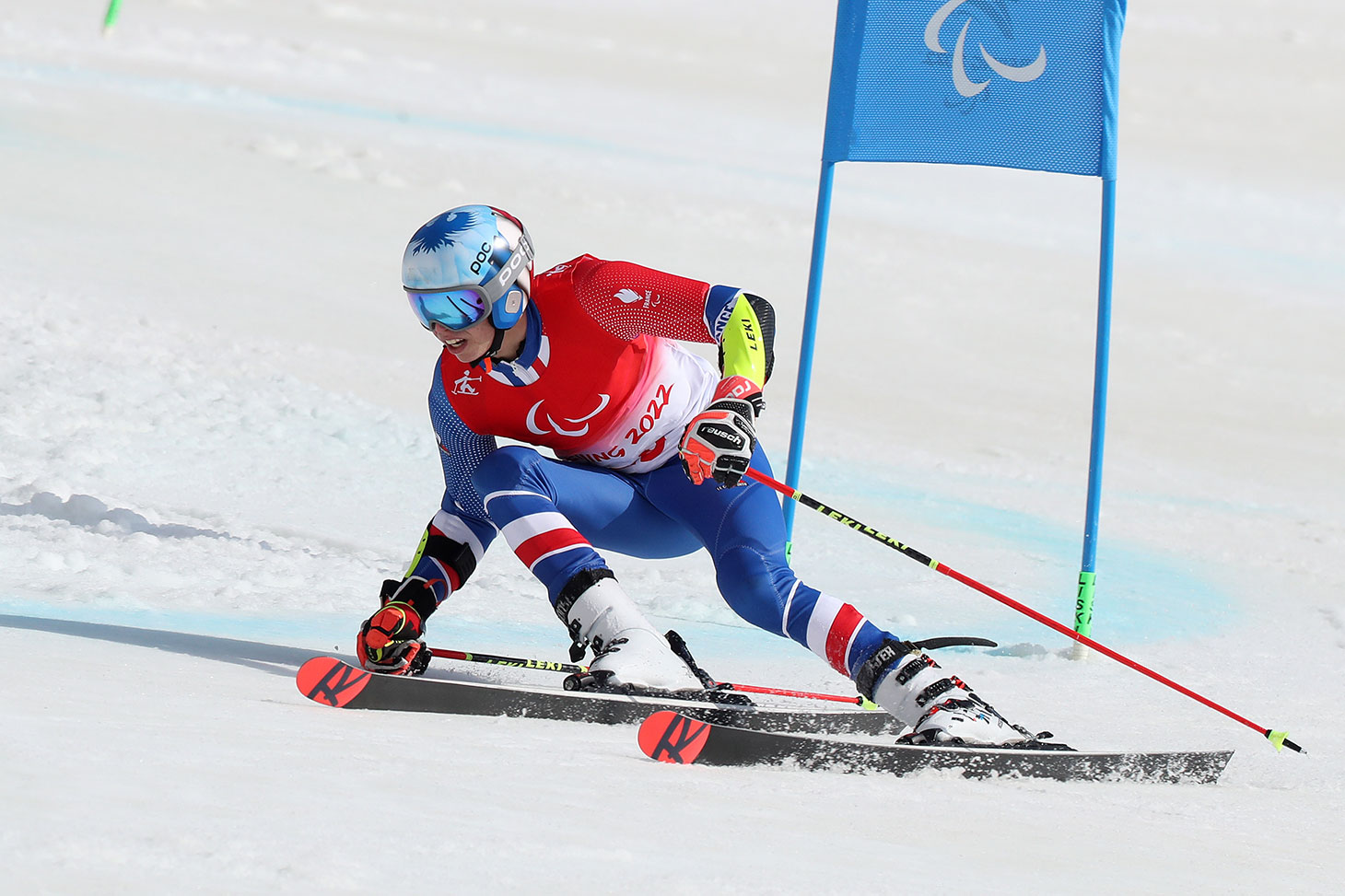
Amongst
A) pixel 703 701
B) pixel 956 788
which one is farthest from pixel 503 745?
pixel 956 788

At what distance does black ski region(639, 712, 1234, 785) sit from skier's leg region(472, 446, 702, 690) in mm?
372

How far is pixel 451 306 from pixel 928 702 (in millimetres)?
1498

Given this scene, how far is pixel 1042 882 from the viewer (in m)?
2.53

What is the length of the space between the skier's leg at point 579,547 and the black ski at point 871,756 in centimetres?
37

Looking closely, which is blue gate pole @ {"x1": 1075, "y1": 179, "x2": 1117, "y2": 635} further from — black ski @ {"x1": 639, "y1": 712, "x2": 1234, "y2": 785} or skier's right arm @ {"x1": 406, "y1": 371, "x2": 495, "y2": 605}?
skier's right arm @ {"x1": 406, "y1": 371, "x2": 495, "y2": 605}

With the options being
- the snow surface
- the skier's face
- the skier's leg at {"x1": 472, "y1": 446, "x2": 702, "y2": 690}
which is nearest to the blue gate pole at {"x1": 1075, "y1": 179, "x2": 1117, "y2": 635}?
the snow surface

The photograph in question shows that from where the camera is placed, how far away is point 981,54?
220 inches

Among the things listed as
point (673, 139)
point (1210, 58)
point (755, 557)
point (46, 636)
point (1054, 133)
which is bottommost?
point (46, 636)

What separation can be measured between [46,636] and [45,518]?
1542mm

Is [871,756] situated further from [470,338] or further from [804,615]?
[470,338]

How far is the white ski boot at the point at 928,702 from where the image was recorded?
344cm

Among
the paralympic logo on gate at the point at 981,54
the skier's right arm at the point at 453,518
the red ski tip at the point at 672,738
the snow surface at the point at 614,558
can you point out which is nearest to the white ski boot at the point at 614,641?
the snow surface at the point at 614,558

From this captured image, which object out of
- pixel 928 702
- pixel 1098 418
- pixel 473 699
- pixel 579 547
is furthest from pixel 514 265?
pixel 1098 418

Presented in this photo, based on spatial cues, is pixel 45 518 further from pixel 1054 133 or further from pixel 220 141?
pixel 220 141
